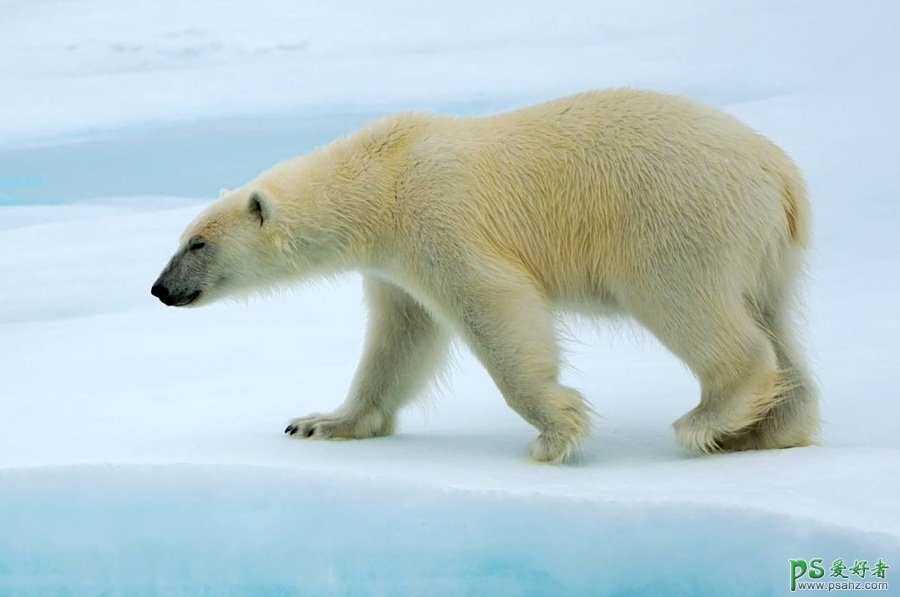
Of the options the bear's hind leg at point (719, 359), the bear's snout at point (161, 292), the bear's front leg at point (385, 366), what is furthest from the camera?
the bear's front leg at point (385, 366)

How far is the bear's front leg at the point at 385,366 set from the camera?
4.71 meters

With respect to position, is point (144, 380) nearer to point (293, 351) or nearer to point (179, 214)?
point (293, 351)

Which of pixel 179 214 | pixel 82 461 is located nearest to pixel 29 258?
pixel 179 214

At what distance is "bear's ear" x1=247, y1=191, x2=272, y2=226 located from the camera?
171 inches

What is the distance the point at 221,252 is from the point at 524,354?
1.12 meters

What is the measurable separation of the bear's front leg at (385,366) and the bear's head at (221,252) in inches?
18.5

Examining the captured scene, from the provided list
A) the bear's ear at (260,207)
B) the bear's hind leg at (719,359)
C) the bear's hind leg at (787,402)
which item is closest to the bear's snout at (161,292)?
the bear's ear at (260,207)

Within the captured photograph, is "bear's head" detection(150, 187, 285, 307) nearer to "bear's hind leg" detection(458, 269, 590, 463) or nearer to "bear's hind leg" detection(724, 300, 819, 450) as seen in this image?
"bear's hind leg" detection(458, 269, 590, 463)

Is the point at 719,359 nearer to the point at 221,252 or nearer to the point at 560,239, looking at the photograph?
the point at 560,239

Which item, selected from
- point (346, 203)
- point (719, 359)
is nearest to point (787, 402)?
point (719, 359)

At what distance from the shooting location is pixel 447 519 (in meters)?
3.80

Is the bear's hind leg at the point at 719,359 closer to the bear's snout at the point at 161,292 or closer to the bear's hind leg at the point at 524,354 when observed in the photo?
the bear's hind leg at the point at 524,354

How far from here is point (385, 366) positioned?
15.5ft

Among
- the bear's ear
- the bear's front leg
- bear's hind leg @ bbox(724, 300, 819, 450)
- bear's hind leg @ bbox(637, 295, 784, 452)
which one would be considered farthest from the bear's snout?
bear's hind leg @ bbox(724, 300, 819, 450)
